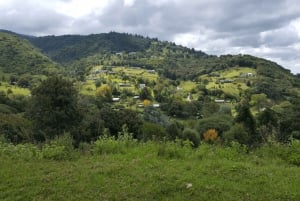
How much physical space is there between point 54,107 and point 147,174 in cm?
4409

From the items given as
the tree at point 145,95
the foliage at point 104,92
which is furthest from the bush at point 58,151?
the tree at point 145,95

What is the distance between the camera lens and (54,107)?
1982 inches

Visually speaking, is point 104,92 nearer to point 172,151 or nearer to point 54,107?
point 54,107

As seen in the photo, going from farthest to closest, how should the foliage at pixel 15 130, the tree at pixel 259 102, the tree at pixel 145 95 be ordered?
the tree at pixel 145 95 → the tree at pixel 259 102 → the foliage at pixel 15 130

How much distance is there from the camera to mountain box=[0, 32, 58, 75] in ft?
483

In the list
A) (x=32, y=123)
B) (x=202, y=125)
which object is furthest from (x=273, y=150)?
(x=202, y=125)

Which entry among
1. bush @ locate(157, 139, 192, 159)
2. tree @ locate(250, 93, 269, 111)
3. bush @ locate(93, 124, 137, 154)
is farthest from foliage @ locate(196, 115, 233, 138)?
bush @ locate(157, 139, 192, 159)

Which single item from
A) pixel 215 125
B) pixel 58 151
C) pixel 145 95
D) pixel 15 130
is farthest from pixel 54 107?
pixel 145 95

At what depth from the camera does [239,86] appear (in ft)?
486

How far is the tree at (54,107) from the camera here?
4931 centimetres

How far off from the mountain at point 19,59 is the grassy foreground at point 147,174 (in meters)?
142

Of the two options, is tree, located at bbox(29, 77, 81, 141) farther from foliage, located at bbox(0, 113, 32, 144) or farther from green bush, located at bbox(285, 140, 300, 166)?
green bush, located at bbox(285, 140, 300, 166)

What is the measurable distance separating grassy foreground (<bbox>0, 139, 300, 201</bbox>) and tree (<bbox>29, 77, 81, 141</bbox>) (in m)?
39.5

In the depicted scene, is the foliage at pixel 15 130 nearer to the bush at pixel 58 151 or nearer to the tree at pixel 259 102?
the bush at pixel 58 151
